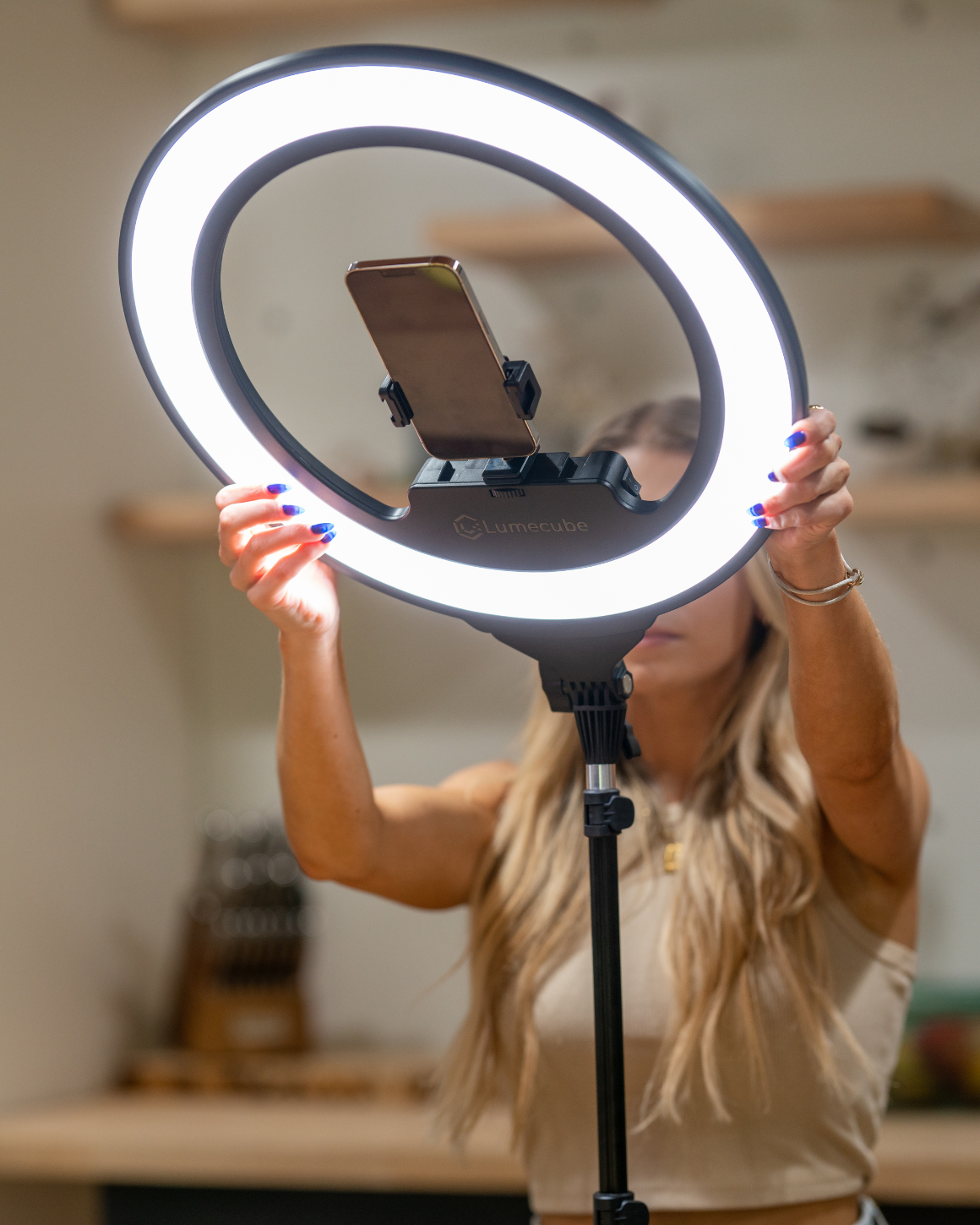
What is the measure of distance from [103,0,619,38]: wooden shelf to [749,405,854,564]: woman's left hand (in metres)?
1.57

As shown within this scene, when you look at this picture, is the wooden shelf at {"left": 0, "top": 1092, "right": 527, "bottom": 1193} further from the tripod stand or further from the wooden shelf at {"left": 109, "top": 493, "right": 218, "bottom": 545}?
the tripod stand

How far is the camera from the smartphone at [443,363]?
49 cm

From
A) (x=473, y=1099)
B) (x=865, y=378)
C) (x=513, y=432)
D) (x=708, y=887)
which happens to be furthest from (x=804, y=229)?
(x=513, y=432)

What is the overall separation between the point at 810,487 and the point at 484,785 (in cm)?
62

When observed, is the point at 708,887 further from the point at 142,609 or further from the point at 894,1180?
the point at 142,609

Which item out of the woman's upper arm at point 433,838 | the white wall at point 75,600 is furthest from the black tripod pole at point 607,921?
the white wall at point 75,600

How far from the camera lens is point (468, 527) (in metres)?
0.57

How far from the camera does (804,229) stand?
5.98 ft

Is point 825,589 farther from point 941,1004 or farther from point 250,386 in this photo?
point 941,1004

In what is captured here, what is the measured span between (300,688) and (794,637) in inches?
11.5

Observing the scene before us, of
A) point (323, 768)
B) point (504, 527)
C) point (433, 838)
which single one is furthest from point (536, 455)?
point (433, 838)

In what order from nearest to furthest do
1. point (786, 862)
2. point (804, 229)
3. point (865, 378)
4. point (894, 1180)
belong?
1. point (786, 862)
2. point (894, 1180)
3. point (804, 229)
4. point (865, 378)

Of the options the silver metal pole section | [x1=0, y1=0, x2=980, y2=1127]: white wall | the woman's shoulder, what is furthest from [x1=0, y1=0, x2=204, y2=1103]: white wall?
the silver metal pole section

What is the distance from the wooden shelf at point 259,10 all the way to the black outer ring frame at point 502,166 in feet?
4.92
